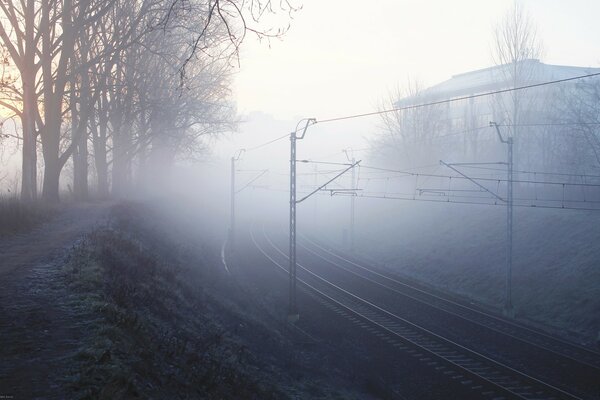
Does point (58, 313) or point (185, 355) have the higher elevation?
point (58, 313)

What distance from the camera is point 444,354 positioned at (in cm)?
1716

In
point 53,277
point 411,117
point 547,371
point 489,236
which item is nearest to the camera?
point 53,277

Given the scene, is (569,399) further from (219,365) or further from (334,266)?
(334,266)

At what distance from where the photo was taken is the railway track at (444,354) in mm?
14078

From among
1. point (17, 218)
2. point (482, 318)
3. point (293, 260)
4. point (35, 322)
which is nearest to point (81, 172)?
point (293, 260)

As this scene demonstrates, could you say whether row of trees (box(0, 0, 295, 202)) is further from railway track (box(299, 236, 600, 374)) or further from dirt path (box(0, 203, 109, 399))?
railway track (box(299, 236, 600, 374))

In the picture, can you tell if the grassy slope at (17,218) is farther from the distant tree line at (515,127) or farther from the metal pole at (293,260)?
the distant tree line at (515,127)

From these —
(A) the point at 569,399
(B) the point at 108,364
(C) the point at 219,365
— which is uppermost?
(B) the point at 108,364

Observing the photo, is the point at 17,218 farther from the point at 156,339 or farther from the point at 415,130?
the point at 415,130

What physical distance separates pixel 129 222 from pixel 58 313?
48.4 feet

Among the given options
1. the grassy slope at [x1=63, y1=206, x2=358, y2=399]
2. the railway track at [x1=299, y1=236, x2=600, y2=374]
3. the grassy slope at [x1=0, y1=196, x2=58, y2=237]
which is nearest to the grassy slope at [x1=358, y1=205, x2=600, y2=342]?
the railway track at [x1=299, y1=236, x2=600, y2=374]

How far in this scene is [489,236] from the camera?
33.9 meters

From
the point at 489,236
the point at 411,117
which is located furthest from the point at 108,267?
the point at 411,117

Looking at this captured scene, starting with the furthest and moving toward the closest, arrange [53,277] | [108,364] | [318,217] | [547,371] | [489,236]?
[318,217] < [489,236] < [547,371] < [53,277] < [108,364]
